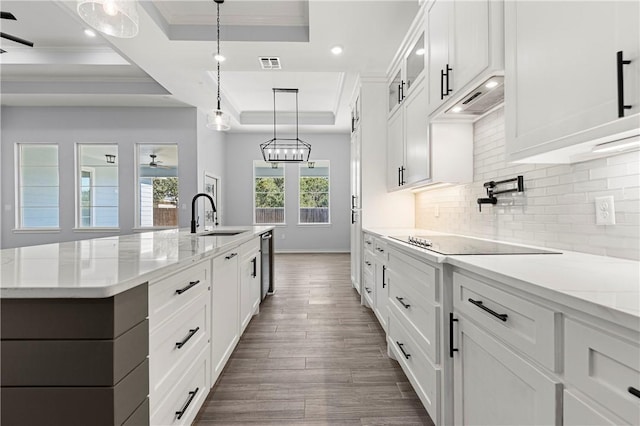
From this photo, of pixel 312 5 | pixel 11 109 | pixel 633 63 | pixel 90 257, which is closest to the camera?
pixel 633 63

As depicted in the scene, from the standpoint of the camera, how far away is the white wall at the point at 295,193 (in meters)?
8.27

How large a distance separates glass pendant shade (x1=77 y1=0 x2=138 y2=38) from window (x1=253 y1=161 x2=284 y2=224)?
250 inches

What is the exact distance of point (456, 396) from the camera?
1353 mm

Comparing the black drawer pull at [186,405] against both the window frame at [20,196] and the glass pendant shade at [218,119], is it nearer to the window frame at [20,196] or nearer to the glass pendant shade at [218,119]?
the glass pendant shade at [218,119]

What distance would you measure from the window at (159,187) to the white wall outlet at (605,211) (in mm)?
6582

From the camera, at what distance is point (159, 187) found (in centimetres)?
648

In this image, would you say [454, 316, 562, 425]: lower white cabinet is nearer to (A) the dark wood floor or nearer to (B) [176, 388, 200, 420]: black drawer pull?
(A) the dark wood floor

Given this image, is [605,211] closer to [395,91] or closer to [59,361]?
[59,361]

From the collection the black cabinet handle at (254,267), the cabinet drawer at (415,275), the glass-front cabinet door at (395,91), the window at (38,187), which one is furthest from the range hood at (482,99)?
the window at (38,187)

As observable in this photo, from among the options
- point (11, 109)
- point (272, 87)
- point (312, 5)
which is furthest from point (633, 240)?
point (11, 109)

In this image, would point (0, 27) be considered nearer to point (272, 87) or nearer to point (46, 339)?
point (272, 87)

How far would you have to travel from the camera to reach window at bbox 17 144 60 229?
6383 millimetres

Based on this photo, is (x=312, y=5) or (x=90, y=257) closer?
(x=90, y=257)

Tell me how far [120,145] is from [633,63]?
7.30 metres
